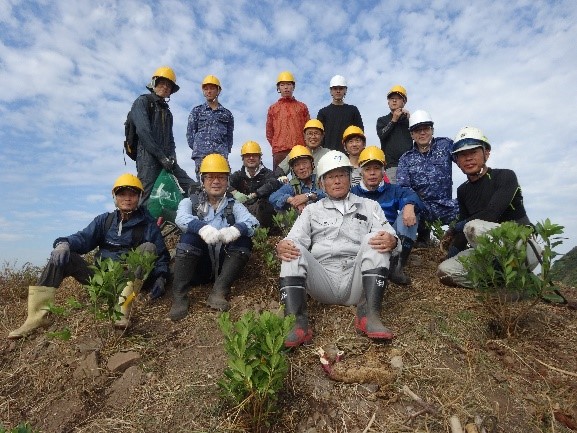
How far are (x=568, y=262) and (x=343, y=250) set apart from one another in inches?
363

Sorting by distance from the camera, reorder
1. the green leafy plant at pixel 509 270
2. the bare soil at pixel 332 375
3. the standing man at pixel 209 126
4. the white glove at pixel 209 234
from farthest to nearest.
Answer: the standing man at pixel 209 126 → the white glove at pixel 209 234 → the green leafy plant at pixel 509 270 → the bare soil at pixel 332 375

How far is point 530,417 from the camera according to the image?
320 centimetres

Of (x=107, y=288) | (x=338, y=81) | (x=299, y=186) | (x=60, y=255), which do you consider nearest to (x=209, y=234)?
(x=107, y=288)

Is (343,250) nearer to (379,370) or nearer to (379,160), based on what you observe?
(379,370)

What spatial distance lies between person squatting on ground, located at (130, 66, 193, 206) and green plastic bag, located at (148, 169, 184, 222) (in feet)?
0.32

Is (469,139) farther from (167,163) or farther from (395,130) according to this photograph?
(167,163)

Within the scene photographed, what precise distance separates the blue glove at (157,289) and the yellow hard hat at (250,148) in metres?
3.05

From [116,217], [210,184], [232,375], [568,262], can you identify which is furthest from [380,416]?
[568,262]

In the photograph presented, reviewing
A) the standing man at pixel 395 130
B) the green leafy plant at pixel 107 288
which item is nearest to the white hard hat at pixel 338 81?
the standing man at pixel 395 130

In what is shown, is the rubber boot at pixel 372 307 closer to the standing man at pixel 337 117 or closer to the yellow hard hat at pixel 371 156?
the yellow hard hat at pixel 371 156

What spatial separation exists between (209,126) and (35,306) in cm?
428

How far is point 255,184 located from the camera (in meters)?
7.48

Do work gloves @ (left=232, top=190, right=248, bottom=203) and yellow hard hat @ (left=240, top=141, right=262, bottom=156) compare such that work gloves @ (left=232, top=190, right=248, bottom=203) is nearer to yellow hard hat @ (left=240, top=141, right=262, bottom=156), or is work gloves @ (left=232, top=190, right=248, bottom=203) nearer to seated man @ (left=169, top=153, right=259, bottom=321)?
yellow hard hat @ (left=240, top=141, right=262, bottom=156)

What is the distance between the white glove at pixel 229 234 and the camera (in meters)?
4.94
